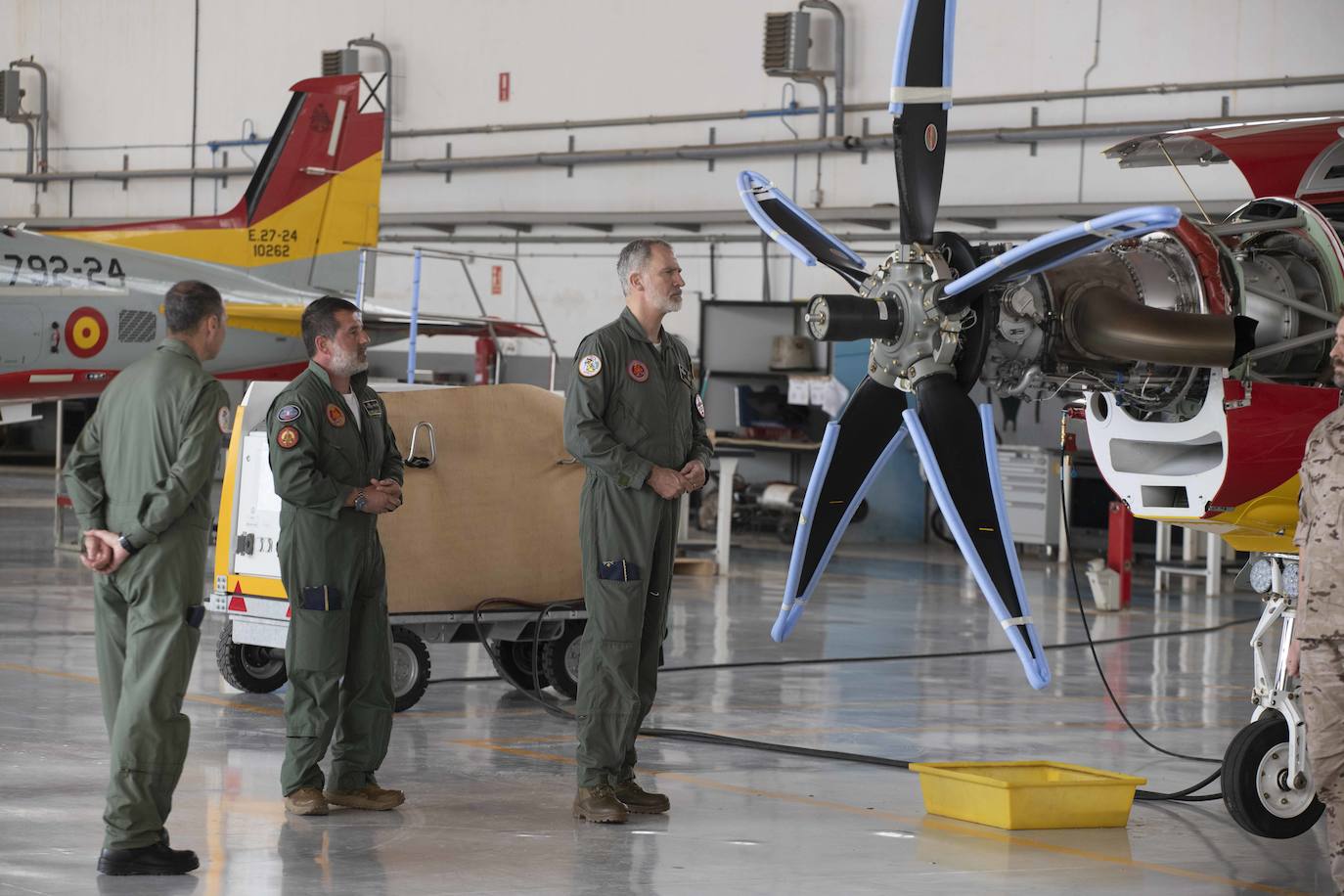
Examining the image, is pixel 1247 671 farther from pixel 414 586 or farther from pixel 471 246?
pixel 471 246

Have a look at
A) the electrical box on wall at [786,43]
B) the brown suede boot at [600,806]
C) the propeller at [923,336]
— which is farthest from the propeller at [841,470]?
the electrical box on wall at [786,43]

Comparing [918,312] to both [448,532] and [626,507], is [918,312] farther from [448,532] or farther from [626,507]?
[448,532]

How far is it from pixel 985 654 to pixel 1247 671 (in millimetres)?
1570

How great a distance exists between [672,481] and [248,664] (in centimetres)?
342

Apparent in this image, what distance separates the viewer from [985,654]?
10.6 meters

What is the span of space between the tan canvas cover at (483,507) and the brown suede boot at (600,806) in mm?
2168

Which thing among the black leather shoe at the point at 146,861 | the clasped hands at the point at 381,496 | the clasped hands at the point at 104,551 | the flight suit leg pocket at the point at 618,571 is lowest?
the black leather shoe at the point at 146,861

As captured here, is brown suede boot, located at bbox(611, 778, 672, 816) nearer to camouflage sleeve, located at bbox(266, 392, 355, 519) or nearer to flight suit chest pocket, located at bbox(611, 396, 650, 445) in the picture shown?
flight suit chest pocket, located at bbox(611, 396, 650, 445)

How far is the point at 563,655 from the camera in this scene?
27.4 feet

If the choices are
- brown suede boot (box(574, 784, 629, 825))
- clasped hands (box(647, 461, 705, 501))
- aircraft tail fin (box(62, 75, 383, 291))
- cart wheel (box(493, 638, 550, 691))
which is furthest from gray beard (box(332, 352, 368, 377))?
aircraft tail fin (box(62, 75, 383, 291))

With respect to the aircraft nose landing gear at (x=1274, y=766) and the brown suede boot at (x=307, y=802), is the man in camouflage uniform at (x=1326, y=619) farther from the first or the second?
the brown suede boot at (x=307, y=802)

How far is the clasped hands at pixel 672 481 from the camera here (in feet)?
18.8

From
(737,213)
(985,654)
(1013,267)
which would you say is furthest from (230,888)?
(737,213)

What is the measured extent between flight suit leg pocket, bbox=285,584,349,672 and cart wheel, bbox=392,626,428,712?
6.94 feet
